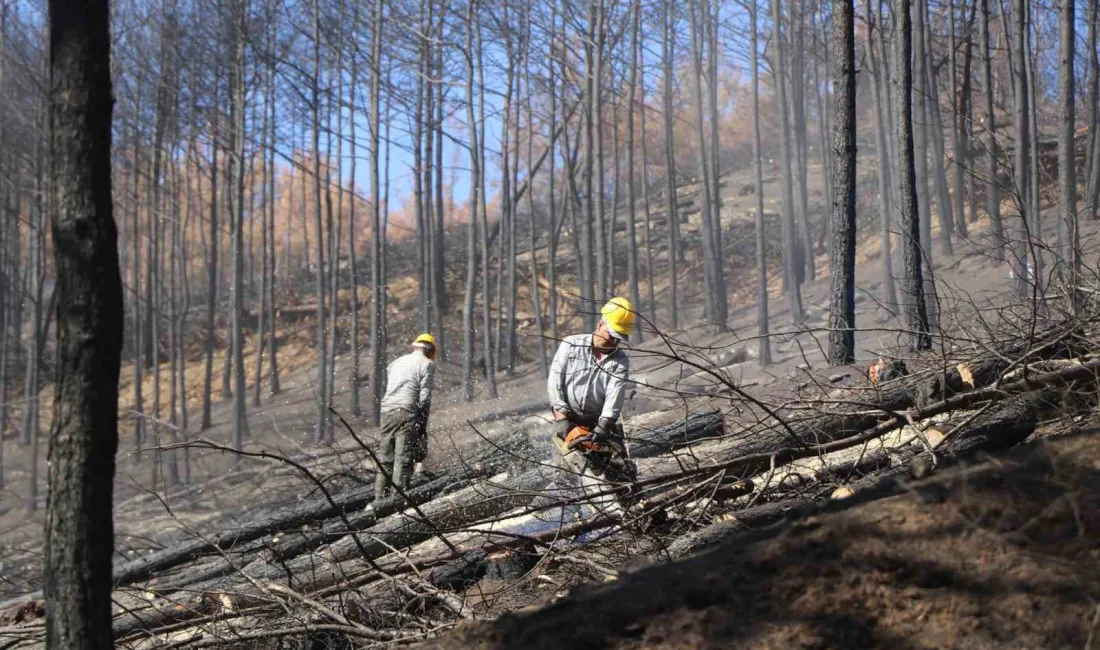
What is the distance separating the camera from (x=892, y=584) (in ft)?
9.61

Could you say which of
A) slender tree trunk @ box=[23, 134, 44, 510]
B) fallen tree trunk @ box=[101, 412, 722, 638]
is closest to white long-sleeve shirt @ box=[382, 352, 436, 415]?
fallen tree trunk @ box=[101, 412, 722, 638]

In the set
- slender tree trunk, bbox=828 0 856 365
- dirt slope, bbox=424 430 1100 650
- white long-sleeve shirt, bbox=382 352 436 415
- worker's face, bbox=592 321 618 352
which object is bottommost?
dirt slope, bbox=424 430 1100 650

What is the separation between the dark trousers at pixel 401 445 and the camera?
30.4 ft

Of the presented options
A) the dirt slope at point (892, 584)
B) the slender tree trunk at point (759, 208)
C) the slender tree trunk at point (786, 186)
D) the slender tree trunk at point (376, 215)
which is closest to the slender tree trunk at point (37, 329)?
the slender tree trunk at point (376, 215)

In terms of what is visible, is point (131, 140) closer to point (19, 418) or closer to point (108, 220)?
point (19, 418)

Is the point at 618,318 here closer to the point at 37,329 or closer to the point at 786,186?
the point at 786,186

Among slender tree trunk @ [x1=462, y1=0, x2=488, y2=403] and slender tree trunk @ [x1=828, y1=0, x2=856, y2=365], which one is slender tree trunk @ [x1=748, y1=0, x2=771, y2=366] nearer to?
slender tree trunk @ [x1=462, y1=0, x2=488, y2=403]

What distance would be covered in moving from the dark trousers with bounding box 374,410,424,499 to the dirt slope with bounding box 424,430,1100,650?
6.04m

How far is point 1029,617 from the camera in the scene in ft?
8.73

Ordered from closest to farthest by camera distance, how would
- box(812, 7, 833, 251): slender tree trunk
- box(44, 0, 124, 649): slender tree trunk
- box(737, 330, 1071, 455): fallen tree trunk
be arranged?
box(44, 0, 124, 649): slender tree trunk → box(737, 330, 1071, 455): fallen tree trunk → box(812, 7, 833, 251): slender tree trunk

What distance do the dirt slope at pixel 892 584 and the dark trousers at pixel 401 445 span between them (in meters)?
6.04

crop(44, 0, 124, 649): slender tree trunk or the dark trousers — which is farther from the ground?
crop(44, 0, 124, 649): slender tree trunk

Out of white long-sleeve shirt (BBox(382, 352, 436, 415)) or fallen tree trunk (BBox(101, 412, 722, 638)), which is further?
white long-sleeve shirt (BBox(382, 352, 436, 415))

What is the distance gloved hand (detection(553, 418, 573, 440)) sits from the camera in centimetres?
631
